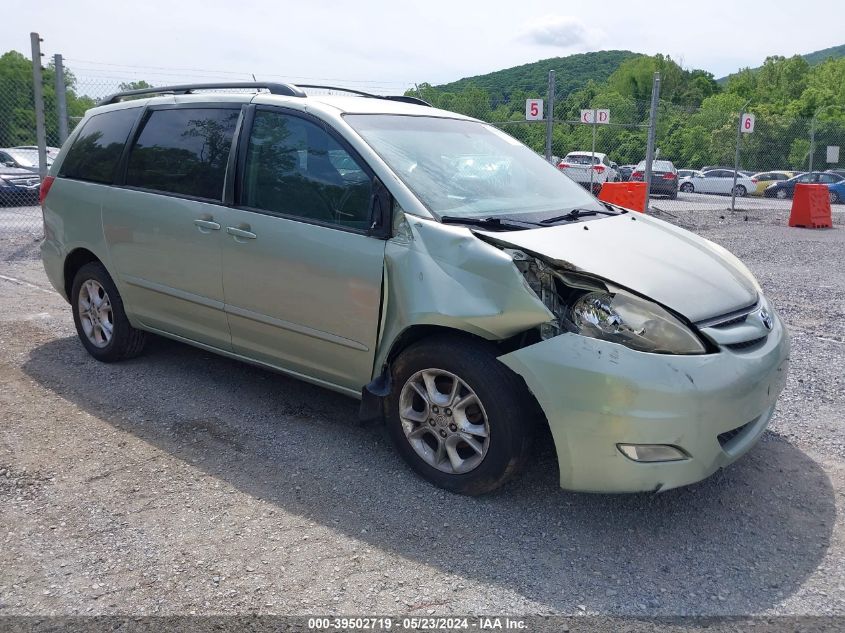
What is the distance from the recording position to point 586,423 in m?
3.00

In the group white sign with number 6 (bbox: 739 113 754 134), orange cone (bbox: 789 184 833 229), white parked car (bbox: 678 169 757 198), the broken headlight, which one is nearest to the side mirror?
the broken headlight

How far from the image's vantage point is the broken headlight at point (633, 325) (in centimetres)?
302

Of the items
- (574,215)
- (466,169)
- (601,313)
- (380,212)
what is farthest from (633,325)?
(466,169)

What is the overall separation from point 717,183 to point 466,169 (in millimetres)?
33029

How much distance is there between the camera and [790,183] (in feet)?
104

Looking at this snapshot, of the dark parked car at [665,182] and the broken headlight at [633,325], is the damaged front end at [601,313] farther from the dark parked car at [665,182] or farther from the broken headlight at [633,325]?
the dark parked car at [665,182]

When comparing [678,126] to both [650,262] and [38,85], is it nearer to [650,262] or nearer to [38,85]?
[38,85]

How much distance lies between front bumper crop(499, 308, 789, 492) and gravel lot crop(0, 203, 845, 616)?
337mm

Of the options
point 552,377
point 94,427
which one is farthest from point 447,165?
point 94,427

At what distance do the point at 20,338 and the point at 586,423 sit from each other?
15.8ft

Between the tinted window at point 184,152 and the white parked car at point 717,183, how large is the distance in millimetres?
32157

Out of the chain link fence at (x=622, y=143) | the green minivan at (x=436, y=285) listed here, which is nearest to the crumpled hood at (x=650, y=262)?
the green minivan at (x=436, y=285)

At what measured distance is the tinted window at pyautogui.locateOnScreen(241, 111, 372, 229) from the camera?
12.3 feet

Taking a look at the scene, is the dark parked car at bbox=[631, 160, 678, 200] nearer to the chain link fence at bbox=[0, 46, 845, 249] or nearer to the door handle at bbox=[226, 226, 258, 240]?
the chain link fence at bbox=[0, 46, 845, 249]
